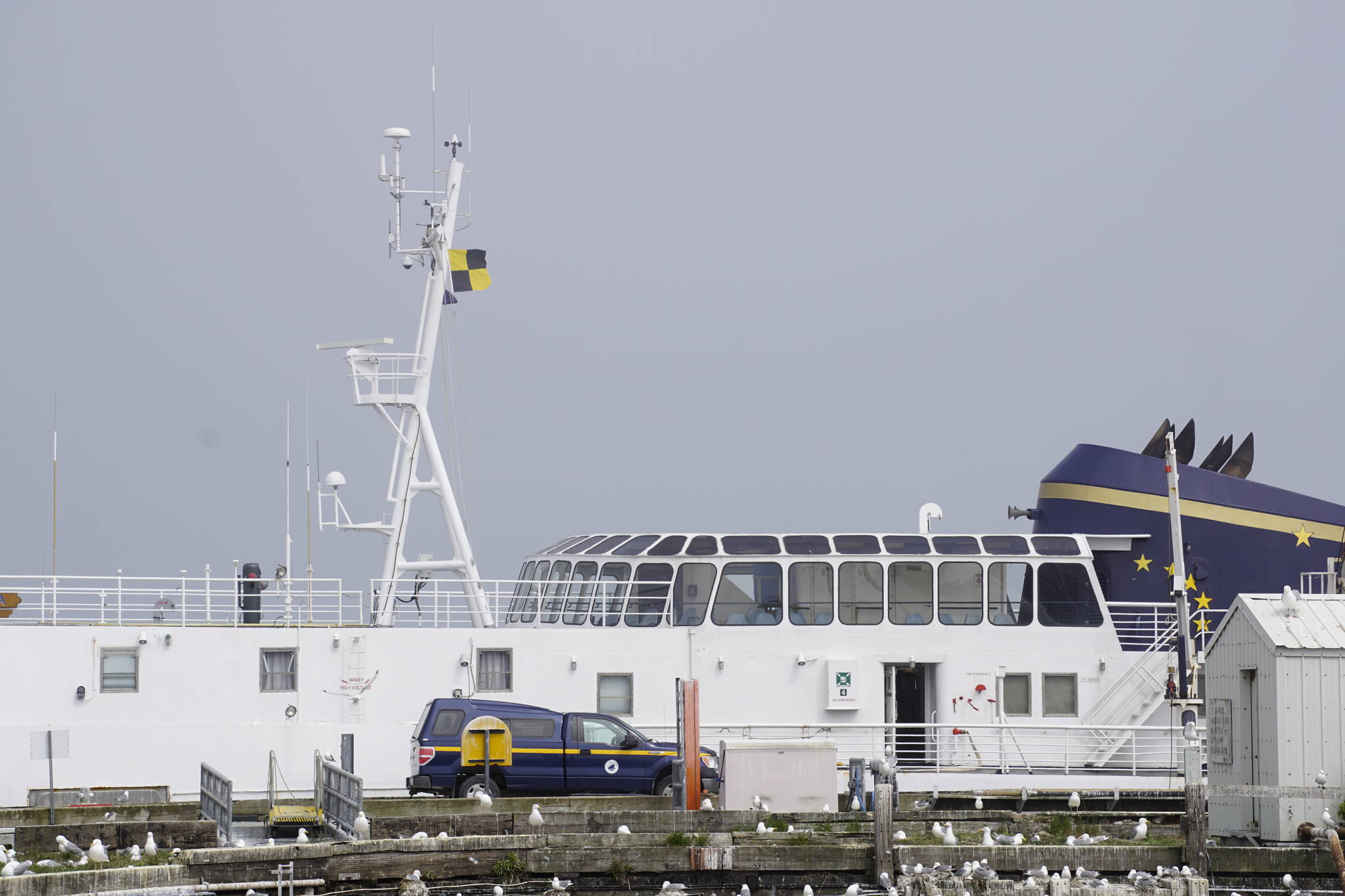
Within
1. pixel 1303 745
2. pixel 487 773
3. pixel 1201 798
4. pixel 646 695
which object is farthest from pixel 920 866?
pixel 646 695

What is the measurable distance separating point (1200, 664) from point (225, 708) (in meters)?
15.4

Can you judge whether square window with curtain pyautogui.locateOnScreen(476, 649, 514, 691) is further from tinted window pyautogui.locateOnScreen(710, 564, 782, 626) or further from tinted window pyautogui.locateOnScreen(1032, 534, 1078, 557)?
tinted window pyautogui.locateOnScreen(1032, 534, 1078, 557)

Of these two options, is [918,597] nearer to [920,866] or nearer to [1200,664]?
[1200,664]

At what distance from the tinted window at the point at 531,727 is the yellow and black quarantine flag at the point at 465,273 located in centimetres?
875

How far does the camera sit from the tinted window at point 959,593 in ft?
85.8

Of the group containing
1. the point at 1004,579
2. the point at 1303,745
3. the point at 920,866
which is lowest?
the point at 920,866

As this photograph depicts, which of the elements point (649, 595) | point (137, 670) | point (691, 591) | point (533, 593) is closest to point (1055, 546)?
point (691, 591)

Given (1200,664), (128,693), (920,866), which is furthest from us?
(1200,664)

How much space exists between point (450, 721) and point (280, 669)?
3788mm

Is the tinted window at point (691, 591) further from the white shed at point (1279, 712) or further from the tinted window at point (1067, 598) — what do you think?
the white shed at point (1279, 712)

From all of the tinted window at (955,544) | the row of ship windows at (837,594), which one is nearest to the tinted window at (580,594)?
the row of ship windows at (837,594)

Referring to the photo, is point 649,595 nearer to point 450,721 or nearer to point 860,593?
point 860,593

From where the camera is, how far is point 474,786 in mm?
22109

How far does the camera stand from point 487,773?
21734mm
